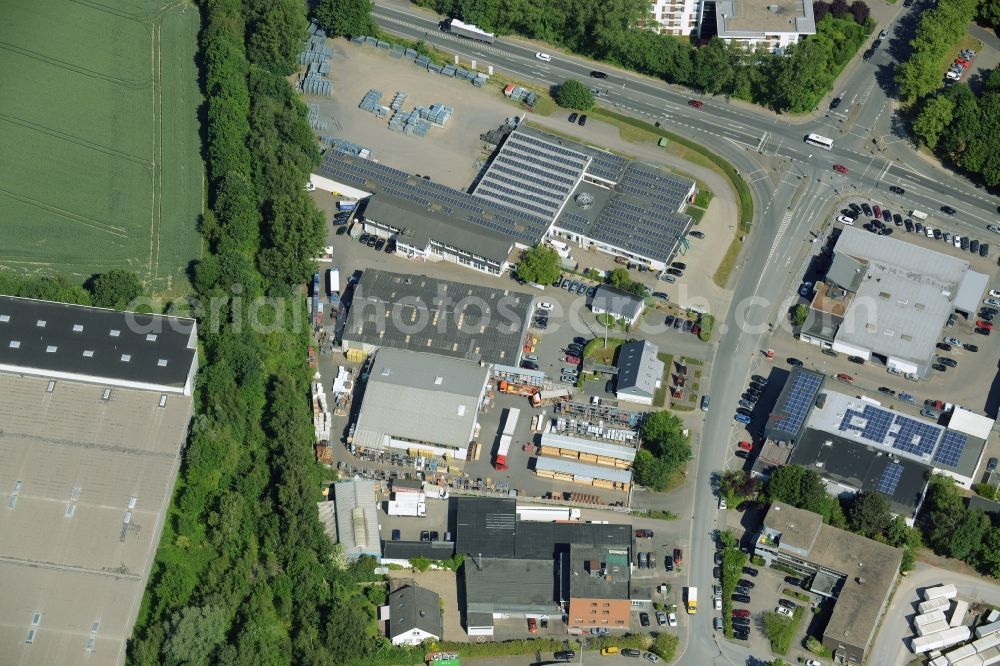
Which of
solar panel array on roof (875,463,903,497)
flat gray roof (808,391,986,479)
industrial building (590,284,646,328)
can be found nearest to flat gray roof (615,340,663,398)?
industrial building (590,284,646,328)

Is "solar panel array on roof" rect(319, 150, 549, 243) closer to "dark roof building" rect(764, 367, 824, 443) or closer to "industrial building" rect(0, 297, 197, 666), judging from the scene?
"industrial building" rect(0, 297, 197, 666)

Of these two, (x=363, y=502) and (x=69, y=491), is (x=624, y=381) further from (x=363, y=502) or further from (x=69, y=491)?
(x=69, y=491)

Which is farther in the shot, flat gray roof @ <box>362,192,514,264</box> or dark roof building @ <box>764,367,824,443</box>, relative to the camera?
flat gray roof @ <box>362,192,514,264</box>

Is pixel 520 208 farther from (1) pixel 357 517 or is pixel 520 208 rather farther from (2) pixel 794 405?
(1) pixel 357 517

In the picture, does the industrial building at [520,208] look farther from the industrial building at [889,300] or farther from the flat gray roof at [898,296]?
the flat gray roof at [898,296]

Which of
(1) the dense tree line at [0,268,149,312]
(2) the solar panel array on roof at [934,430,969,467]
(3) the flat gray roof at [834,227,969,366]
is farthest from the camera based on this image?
(1) the dense tree line at [0,268,149,312]

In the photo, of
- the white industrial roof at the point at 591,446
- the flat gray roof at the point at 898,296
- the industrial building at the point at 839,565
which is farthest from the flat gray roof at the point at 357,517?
the flat gray roof at the point at 898,296
